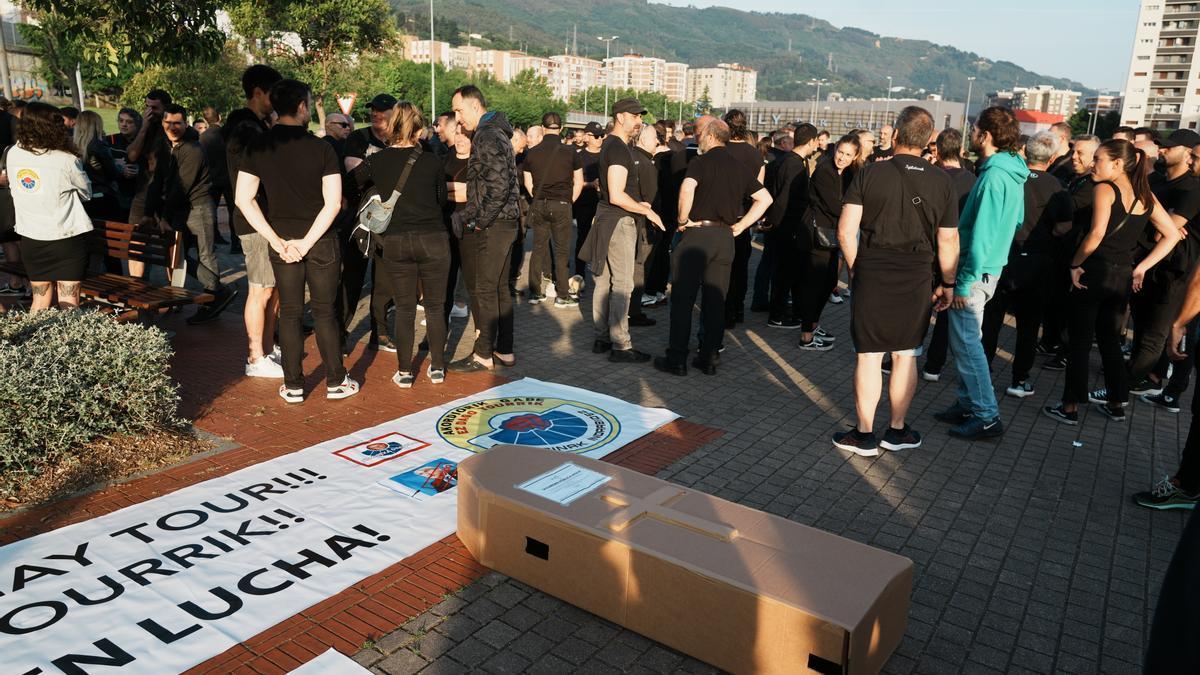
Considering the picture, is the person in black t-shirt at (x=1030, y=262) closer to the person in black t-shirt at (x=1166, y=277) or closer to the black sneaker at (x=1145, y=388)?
the person in black t-shirt at (x=1166, y=277)

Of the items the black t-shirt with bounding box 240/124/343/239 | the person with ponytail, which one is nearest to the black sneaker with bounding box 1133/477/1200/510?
the person with ponytail

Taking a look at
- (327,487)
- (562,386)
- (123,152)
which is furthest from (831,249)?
(123,152)

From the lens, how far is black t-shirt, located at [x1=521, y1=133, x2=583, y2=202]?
29.6ft

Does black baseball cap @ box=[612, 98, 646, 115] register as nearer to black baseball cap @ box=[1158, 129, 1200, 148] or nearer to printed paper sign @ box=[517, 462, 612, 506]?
printed paper sign @ box=[517, 462, 612, 506]

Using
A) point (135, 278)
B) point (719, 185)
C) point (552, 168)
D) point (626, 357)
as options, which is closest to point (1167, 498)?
point (719, 185)

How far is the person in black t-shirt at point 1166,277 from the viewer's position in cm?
640

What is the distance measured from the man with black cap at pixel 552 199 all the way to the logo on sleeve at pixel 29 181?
4.75 m

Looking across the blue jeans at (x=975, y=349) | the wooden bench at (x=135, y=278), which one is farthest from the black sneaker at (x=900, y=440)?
the wooden bench at (x=135, y=278)

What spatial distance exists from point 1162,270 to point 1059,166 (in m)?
Result: 2.47

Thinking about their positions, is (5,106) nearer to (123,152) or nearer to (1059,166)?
(123,152)

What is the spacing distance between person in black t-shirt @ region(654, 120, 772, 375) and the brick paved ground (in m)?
0.45

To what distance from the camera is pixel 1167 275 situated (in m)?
6.44

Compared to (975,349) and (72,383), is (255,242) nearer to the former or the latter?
(72,383)

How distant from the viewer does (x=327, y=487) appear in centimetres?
450
